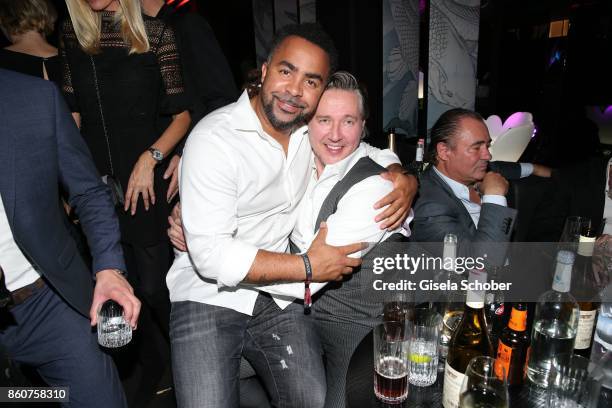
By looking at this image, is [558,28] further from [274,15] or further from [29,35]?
[29,35]

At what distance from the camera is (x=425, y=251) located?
6.83ft

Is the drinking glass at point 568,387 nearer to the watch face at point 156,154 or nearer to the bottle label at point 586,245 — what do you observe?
the bottle label at point 586,245

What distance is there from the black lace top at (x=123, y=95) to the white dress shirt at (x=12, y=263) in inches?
25.8

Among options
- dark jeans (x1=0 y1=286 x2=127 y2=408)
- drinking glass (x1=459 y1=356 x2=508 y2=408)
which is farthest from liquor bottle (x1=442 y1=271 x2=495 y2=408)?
dark jeans (x1=0 y1=286 x2=127 y2=408)

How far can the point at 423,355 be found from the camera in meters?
1.13

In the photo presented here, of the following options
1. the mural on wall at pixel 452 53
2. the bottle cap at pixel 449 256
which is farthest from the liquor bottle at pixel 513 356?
the mural on wall at pixel 452 53

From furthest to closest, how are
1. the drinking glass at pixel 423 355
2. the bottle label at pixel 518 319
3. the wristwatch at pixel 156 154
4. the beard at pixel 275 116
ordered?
the wristwatch at pixel 156 154
the beard at pixel 275 116
the drinking glass at pixel 423 355
the bottle label at pixel 518 319

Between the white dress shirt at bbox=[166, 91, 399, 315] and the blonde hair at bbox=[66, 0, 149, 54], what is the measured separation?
57cm

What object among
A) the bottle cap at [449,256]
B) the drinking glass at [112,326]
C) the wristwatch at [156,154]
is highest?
the wristwatch at [156,154]

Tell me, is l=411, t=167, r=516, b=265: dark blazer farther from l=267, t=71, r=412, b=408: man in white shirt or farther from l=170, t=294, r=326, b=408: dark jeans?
l=170, t=294, r=326, b=408: dark jeans

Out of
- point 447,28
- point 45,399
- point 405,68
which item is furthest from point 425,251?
point 405,68

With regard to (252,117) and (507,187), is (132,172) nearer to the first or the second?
(252,117)

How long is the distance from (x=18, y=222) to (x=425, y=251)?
1.63 m

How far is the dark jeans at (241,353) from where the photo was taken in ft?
5.12
